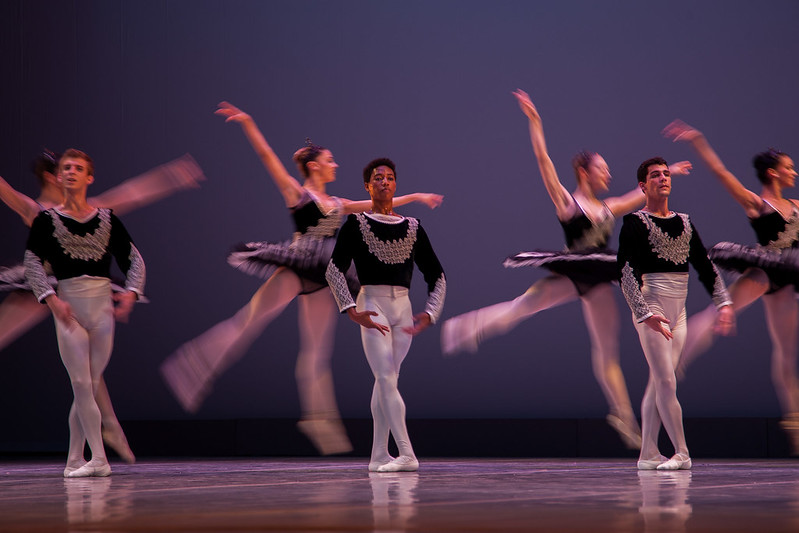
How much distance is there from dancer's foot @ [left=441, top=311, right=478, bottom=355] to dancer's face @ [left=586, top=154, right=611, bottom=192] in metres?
0.98

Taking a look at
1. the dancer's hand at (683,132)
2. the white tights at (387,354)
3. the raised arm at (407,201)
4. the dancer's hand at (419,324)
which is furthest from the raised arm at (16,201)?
the dancer's hand at (683,132)

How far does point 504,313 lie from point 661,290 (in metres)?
1.61

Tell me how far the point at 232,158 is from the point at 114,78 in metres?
1.10

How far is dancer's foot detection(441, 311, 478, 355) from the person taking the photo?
583cm

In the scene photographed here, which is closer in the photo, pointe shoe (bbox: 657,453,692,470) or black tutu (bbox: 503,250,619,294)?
pointe shoe (bbox: 657,453,692,470)

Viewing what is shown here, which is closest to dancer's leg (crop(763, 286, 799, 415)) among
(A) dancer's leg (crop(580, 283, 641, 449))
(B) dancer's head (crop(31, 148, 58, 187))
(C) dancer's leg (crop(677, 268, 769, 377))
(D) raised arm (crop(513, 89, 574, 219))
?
(C) dancer's leg (crop(677, 268, 769, 377))

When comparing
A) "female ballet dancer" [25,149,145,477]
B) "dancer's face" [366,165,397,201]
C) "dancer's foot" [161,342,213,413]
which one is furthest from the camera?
"dancer's foot" [161,342,213,413]

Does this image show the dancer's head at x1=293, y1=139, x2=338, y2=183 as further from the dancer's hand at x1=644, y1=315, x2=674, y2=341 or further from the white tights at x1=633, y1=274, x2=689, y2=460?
the dancer's hand at x1=644, y1=315, x2=674, y2=341

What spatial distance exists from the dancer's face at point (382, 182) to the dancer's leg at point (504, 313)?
150 cm

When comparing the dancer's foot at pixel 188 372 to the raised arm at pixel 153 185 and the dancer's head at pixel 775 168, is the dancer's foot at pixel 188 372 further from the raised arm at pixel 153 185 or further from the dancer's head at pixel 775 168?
the dancer's head at pixel 775 168

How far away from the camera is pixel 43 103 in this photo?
7.38 m

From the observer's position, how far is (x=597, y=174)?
573 cm

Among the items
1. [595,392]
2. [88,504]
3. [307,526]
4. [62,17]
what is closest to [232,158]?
[62,17]

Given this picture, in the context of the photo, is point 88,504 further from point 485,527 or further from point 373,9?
point 373,9
